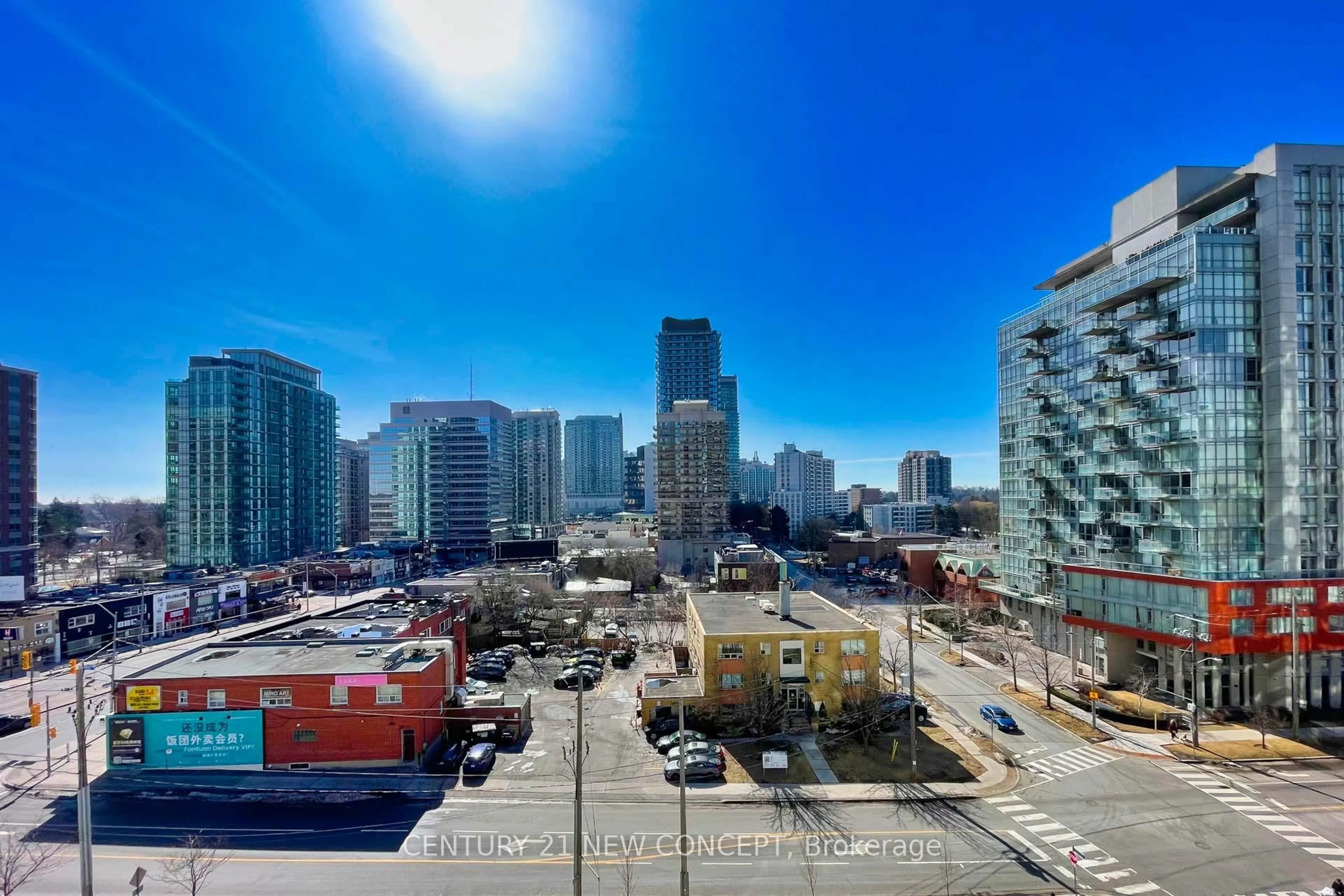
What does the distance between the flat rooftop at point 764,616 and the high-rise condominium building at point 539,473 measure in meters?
84.9

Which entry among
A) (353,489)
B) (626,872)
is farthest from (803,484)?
(626,872)

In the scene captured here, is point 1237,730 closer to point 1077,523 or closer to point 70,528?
point 1077,523

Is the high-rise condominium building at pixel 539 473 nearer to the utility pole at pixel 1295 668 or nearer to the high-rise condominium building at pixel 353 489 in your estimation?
the high-rise condominium building at pixel 353 489

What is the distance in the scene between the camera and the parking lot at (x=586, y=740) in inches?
917

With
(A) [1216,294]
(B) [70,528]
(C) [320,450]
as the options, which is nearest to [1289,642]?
(A) [1216,294]

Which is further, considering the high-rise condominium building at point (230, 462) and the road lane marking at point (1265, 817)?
the high-rise condominium building at point (230, 462)

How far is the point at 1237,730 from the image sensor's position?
28531 millimetres

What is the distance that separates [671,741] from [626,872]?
9.87 metres

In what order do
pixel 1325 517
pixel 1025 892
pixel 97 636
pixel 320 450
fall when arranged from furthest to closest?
pixel 320 450, pixel 97 636, pixel 1325 517, pixel 1025 892

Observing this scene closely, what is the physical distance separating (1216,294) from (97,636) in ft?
248

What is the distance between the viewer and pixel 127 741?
77.2 feet

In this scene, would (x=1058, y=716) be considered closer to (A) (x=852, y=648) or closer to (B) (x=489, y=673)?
(A) (x=852, y=648)

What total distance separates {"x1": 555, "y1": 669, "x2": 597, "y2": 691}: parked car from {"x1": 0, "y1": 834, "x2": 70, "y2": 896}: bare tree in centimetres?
2130

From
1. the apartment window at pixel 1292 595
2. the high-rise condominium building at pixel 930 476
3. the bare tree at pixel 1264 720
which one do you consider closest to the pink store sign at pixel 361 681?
the bare tree at pixel 1264 720
